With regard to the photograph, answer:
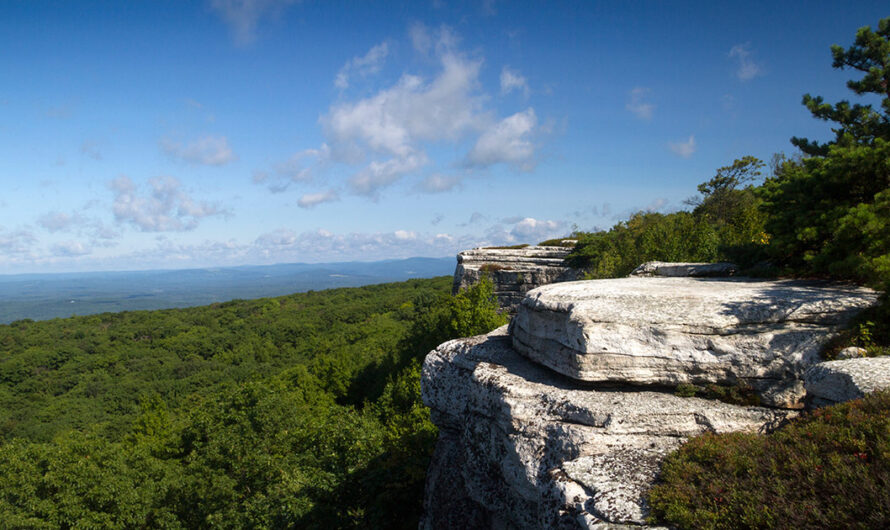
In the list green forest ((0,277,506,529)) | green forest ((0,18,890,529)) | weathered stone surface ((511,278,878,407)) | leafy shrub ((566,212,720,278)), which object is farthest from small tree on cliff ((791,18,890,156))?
green forest ((0,277,506,529))

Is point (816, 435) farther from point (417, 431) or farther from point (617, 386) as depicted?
point (417, 431)

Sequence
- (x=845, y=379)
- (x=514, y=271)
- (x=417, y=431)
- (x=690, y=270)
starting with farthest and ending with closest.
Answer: (x=514, y=271), (x=417, y=431), (x=690, y=270), (x=845, y=379)

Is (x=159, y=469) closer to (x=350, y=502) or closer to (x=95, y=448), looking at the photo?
(x=95, y=448)

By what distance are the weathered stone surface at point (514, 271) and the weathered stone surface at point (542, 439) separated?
18135mm

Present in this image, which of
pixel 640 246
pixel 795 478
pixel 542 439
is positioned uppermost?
pixel 640 246

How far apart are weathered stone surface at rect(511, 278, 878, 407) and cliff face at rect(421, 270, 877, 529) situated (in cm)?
2

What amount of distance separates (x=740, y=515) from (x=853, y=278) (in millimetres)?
7933

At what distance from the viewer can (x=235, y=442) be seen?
72.2 feet

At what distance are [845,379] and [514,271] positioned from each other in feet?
77.8

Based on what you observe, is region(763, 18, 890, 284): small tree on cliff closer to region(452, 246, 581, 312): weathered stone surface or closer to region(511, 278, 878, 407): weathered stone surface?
region(511, 278, 878, 407): weathered stone surface

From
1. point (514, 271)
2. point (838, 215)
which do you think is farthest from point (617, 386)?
point (514, 271)

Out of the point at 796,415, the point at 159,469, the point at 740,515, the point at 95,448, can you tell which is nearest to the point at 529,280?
the point at 796,415

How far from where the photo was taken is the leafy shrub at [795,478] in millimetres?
4574

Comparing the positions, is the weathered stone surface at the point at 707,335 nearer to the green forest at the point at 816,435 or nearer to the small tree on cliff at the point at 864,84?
the green forest at the point at 816,435
